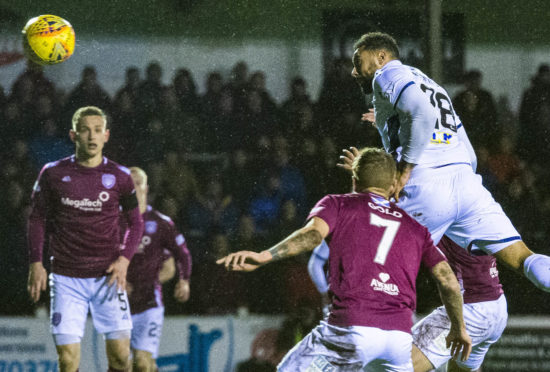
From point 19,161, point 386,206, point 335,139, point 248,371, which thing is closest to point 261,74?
point 335,139

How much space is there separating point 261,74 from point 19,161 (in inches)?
102

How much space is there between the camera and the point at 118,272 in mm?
7023

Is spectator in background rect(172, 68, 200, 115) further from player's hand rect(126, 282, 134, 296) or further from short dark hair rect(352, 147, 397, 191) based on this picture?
short dark hair rect(352, 147, 397, 191)

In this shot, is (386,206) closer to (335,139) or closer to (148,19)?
(335,139)

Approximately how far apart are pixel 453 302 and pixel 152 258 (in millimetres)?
4358

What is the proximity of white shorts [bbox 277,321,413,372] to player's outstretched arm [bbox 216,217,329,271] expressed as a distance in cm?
41

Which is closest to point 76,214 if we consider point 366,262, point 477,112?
point 366,262

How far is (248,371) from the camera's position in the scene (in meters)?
7.89

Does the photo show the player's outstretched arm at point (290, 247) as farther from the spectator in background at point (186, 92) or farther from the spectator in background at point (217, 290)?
the spectator in background at point (186, 92)

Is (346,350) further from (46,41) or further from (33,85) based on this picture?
(33,85)

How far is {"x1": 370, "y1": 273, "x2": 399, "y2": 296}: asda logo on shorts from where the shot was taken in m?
4.14

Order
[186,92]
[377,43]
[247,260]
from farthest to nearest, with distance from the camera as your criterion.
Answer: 1. [186,92]
2. [377,43]
3. [247,260]

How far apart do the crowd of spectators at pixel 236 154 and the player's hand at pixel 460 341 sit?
3503 mm

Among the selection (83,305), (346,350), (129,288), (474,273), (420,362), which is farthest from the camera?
(129,288)
